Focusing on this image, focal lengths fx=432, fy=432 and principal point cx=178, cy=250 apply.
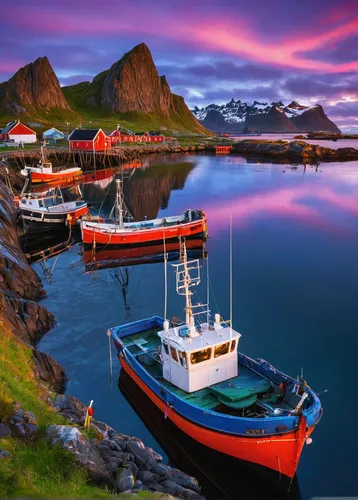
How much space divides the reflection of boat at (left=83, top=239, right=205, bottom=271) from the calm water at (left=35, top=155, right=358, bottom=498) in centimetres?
110

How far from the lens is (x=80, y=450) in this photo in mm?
8953

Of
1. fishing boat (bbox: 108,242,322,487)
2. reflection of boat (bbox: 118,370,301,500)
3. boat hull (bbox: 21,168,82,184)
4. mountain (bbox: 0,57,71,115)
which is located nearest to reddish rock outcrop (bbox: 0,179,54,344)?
fishing boat (bbox: 108,242,322,487)

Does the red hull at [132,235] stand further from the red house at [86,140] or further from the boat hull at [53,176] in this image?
the red house at [86,140]

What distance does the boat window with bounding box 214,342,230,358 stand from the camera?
1581 centimetres

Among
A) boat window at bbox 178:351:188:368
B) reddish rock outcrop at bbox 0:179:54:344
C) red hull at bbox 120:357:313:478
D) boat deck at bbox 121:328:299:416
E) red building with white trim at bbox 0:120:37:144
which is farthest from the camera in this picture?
red building with white trim at bbox 0:120:37:144

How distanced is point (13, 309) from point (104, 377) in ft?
17.7

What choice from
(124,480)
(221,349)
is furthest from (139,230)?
(124,480)

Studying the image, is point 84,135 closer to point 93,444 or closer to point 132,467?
point 93,444

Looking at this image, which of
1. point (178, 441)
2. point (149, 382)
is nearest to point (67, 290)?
point (149, 382)

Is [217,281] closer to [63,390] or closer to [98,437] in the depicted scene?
[63,390]

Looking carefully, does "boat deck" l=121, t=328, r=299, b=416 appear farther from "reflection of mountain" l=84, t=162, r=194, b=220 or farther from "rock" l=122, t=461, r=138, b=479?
"reflection of mountain" l=84, t=162, r=194, b=220

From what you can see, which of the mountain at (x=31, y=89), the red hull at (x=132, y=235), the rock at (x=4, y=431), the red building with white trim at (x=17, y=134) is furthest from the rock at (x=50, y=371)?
the mountain at (x=31, y=89)

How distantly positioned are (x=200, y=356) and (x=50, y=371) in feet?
20.9

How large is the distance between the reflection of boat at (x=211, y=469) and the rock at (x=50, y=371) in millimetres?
3665
